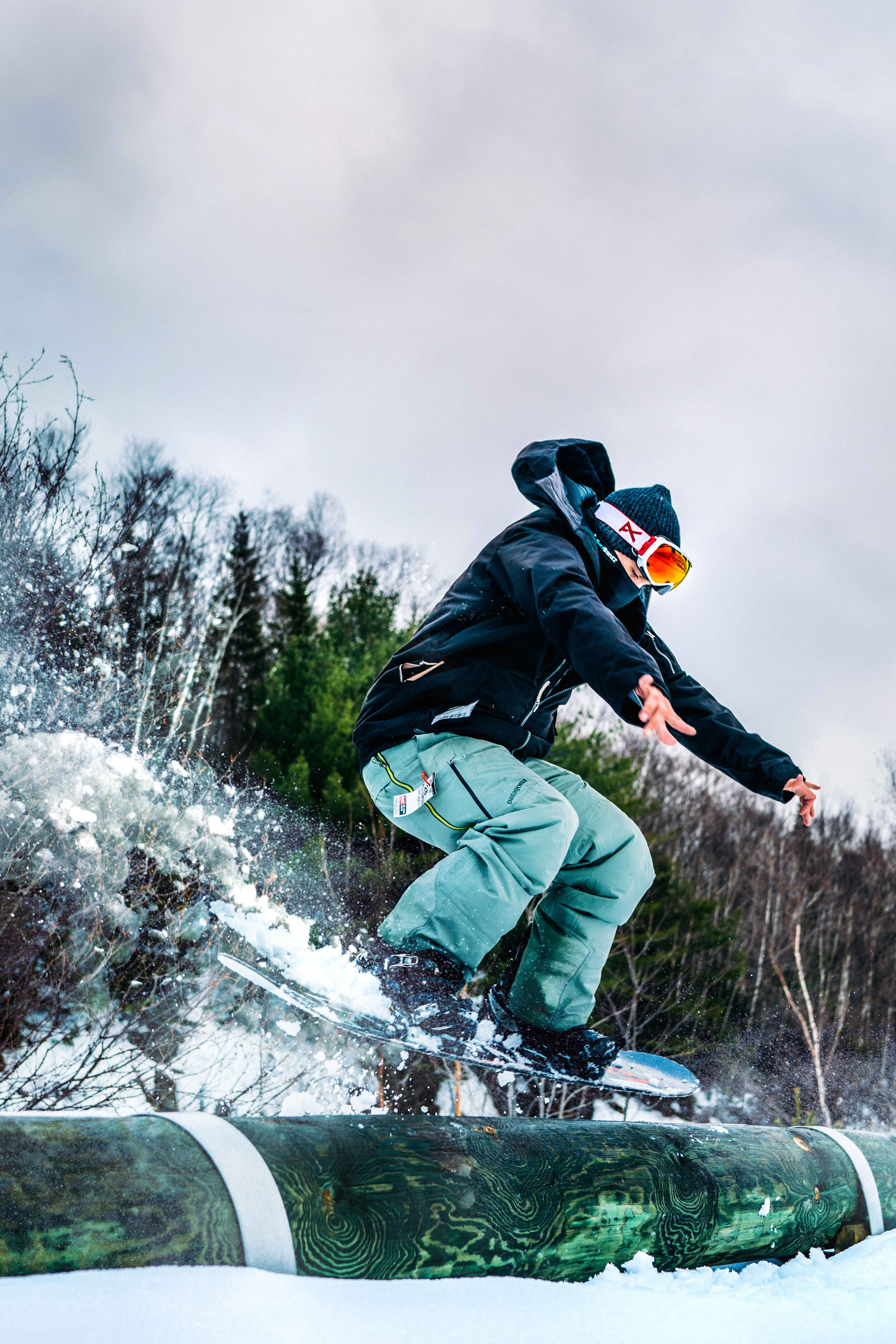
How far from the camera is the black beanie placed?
8.63ft

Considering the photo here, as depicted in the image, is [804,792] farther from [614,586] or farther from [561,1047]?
[561,1047]

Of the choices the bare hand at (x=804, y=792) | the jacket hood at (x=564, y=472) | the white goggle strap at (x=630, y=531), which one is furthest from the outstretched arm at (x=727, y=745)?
the jacket hood at (x=564, y=472)

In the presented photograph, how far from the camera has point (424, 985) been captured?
2.39 m

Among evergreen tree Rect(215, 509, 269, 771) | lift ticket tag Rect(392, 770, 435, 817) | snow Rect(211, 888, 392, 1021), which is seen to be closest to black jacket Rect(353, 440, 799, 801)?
lift ticket tag Rect(392, 770, 435, 817)

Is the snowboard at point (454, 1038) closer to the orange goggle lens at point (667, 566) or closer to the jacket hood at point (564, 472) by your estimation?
the orange goggle lens at point (667, 566)

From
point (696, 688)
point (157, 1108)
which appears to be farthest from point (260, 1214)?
point (157, 1108)

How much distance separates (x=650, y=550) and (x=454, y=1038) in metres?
1.57

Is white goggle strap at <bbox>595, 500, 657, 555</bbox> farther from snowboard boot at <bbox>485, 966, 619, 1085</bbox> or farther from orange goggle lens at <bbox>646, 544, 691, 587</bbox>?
snowboard boot at <bbox>485, 966, 619, 1085</bbox>

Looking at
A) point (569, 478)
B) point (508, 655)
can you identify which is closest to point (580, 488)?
point (569, 478)

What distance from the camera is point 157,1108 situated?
782 centimetres

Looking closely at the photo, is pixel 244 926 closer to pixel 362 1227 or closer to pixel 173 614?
pixel 362 1227

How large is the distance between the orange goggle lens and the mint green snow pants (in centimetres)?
70

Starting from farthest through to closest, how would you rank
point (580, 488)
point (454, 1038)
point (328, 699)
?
point (328, 699) < point (580, 488) < point (454, 1038)

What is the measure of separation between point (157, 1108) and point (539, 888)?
7085 millimetres
